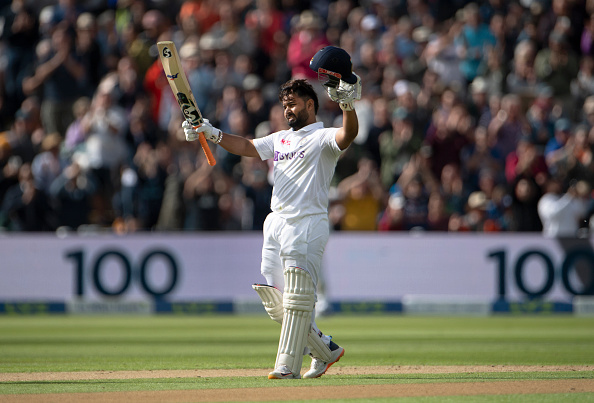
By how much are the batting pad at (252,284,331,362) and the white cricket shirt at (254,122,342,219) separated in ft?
1.79

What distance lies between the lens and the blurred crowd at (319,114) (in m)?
15.0

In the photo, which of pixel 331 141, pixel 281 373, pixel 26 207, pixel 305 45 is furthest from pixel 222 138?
pixel 305 45

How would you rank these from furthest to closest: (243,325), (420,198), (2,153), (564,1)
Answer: (564,1), (2,153), (420,198), (243,325)

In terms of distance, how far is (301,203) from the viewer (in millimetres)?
6867

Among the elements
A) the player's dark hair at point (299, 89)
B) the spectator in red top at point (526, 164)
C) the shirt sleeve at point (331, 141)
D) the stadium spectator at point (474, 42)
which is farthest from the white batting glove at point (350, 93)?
the stadium spectator at point (474, 42)

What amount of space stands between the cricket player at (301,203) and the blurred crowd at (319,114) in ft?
24.7

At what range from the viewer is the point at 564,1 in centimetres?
1692

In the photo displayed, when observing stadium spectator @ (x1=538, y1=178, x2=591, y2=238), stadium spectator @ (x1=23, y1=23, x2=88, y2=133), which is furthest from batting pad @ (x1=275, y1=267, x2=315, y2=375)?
stadium spectator @ (x1=23, y1=23, x2=88, y2=133)

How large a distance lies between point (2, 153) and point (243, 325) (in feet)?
17.4

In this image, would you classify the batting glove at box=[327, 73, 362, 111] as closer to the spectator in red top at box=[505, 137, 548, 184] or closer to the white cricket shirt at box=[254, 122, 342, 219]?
the white cricket shirt at box=[254, 122, 342, 219]

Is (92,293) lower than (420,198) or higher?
lower

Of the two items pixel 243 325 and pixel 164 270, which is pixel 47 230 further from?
pixel 243 325

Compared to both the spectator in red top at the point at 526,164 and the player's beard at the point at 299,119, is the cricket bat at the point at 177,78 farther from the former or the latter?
the spectator in red top at the point at 526,164

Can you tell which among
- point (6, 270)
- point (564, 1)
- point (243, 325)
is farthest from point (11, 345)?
point (564, 1)
